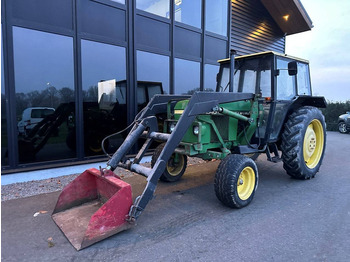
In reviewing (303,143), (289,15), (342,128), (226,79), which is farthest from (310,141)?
(342,128)

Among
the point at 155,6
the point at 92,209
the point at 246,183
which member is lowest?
the point at 92,209

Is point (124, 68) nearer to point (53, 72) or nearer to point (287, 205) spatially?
point (53, 72)

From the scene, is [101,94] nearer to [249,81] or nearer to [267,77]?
[249,81]

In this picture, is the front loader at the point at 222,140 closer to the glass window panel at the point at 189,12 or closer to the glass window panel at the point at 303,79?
the glass window panel at the point at 303,79

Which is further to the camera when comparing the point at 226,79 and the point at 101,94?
the point at 101,94

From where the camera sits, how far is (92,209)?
10.7ft

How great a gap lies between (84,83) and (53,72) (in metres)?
0.66

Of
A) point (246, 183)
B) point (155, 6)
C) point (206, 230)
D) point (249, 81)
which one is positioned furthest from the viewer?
point (155, 6)

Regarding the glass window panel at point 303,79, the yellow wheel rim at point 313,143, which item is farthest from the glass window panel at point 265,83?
the yellow wheel rim at point 313,143

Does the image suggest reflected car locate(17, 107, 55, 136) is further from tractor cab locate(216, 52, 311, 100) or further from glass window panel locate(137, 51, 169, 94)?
tractor cab locate(216, 52, 311, 100)

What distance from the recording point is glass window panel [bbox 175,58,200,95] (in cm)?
745

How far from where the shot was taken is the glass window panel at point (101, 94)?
573cm

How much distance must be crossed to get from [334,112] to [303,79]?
15.1 meters

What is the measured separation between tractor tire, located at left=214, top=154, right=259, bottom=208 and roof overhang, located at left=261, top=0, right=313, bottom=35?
8.79 m
